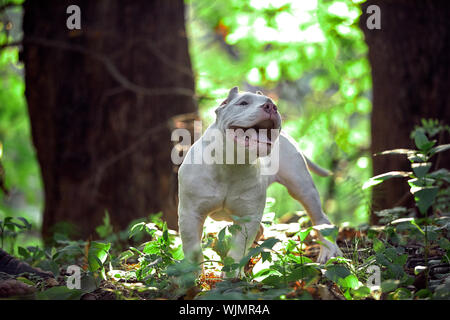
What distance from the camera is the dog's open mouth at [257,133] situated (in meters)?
3.01

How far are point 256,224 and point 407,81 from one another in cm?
301

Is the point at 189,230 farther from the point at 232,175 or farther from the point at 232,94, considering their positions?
the point at 232,94

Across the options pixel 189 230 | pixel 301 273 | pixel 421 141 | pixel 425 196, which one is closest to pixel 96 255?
pixel 189 230

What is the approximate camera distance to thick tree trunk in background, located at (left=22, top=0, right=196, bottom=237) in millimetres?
6340

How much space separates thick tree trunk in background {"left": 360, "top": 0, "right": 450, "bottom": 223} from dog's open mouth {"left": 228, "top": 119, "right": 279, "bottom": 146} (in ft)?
7.69

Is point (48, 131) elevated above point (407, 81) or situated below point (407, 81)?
below

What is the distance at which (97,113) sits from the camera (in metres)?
6.38

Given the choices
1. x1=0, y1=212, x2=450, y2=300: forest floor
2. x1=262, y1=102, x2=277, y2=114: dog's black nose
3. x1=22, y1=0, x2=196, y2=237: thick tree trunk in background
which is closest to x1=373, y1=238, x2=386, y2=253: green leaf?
x1=0, y1=212, x2=450, y2=300: forest floor

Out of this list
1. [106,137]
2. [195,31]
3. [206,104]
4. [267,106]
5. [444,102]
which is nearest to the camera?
[267,106]

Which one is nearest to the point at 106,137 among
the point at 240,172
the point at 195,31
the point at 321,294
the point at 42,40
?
the point at 42,40

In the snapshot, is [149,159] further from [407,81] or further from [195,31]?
[195,31]

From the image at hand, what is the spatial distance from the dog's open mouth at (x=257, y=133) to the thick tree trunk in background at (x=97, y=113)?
323 centimetres

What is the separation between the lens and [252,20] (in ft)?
25.2

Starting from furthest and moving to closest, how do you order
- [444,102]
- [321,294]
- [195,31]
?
1. [195,31]
2. [444,102]
3. [321,294]
